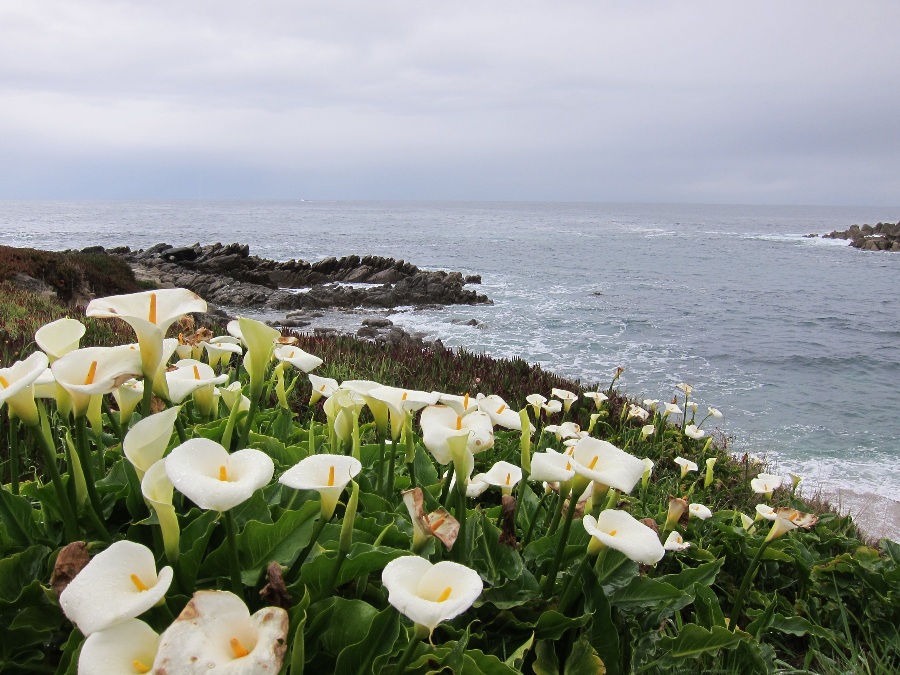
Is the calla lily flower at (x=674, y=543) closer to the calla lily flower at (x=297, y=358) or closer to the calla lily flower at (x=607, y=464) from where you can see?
the calla lily flower at (x=607, y=464)

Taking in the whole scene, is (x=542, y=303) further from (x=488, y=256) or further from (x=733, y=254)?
(x=733, y=254)

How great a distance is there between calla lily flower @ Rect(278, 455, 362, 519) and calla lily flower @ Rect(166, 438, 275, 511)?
97 mm

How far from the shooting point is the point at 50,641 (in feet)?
5.15

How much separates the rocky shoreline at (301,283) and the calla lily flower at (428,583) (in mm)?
17274

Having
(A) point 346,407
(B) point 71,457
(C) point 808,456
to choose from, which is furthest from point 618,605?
(C) point 808,456

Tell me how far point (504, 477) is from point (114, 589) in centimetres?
134

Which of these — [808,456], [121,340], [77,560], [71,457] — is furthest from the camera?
Result: [808,456]

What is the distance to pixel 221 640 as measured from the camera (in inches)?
40.8

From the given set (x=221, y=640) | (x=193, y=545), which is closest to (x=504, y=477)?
(x=193, y=545)

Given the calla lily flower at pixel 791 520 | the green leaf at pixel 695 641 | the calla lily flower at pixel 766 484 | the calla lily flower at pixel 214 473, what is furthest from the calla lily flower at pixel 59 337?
the calla lily flower at pixel 766 484

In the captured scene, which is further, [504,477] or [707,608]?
[707,608]

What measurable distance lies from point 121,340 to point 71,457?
17.6 feet

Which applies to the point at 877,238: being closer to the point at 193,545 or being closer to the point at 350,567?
the point at 350,567

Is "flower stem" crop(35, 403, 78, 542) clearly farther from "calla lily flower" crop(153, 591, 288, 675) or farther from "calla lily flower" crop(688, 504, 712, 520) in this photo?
"calla lily flower" crop(688, 504, 712, 520)
